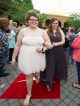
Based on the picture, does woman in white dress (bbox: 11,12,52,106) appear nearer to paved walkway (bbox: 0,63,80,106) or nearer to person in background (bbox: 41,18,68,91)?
paved walkway (bbox: 0,63,80,106)

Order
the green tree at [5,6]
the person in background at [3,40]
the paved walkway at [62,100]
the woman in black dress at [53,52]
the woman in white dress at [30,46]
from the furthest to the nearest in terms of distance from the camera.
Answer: the green tree at [5,6], the person in background at [3,40], the woman in black dress at [53,52], the paved walkway at [62,100], the woman in white dress at [30,46]

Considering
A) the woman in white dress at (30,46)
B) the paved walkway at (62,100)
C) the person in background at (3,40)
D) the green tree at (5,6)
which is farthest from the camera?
the green tree at (5,6)

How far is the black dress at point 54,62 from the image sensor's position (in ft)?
19.4

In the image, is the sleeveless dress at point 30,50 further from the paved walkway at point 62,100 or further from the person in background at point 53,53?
the person in background at point 53,53

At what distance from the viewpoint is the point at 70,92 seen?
5730 millimetres

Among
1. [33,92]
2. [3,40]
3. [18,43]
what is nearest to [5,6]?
[3,40]

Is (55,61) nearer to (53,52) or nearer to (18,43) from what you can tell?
(53,52)

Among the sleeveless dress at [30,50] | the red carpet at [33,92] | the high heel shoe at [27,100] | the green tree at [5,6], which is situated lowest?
the green tree at [5,6]

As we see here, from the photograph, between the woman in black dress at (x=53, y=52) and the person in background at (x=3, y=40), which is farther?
the person in background at (x=3, y=40)

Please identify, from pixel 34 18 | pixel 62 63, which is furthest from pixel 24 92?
pixel 34 18

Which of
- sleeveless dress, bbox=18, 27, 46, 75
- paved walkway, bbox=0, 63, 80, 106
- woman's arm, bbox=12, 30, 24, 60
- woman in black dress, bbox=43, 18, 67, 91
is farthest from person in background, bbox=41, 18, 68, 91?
woman's arm, bbox=12, 30, 24, 60

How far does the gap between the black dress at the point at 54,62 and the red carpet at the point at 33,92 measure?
10.2 inches

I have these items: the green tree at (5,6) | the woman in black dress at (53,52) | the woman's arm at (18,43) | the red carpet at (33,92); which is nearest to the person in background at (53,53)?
the woman in black dress at (53,52)

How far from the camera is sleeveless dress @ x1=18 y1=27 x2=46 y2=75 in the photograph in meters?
4.80
